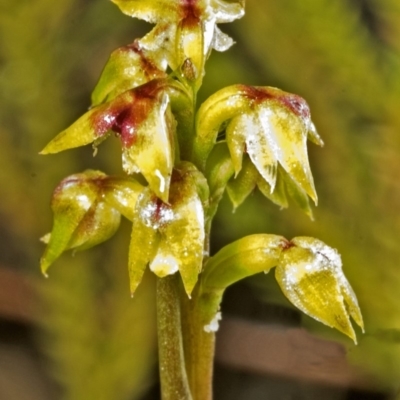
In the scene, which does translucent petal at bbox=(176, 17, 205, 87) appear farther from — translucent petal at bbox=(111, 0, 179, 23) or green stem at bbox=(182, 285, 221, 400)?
green stem at bbox=(182, 285, 221, 400)

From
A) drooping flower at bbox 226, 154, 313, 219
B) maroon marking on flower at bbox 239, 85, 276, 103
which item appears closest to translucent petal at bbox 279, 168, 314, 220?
drooping flower at bbox 226, 154, 313, 219

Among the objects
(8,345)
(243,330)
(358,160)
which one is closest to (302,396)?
(243,330)

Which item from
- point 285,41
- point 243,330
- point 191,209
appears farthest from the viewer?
point 243,330

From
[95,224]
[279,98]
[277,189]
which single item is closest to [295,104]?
[279,98]

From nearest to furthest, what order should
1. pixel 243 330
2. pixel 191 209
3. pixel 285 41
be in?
pixel 191 209 → pixel 285 41 → pixel 243 330

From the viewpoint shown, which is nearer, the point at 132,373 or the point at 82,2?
the point at 82,2

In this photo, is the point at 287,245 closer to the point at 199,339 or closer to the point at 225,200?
the point at 199,339

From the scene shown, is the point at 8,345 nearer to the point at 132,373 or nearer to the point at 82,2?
the point at 132,373

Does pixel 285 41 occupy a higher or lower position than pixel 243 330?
higher
